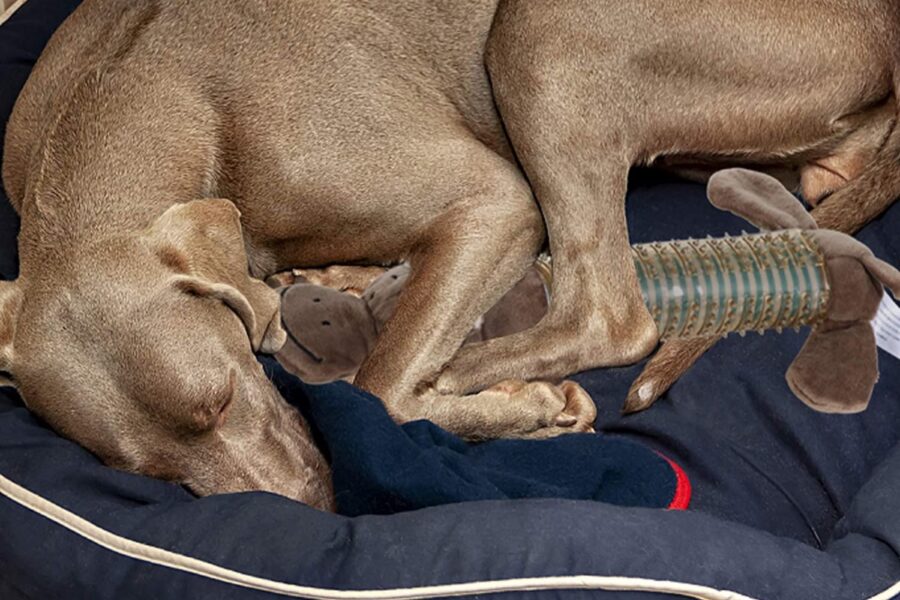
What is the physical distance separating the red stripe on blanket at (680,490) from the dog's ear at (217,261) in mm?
973

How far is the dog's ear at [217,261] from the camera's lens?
235cm

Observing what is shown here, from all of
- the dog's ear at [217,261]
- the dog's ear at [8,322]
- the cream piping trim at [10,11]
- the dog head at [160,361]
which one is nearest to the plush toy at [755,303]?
the dog's ear at [217,261]

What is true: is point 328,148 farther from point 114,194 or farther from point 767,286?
point 767,286

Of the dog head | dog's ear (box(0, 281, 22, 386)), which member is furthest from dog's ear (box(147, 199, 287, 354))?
dog's ear (box(0, 281, 22, 386))

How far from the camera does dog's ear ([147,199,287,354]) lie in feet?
7.70

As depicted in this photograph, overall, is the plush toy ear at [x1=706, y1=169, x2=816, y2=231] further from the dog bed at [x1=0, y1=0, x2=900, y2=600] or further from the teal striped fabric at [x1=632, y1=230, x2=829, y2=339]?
the dog bed at [x1=0, y1=0, x2=900, y2=600]

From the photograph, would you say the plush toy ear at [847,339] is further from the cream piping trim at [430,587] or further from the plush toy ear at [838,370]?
the cream piping trim at [430,587]

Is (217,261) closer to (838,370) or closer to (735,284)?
(735,284)

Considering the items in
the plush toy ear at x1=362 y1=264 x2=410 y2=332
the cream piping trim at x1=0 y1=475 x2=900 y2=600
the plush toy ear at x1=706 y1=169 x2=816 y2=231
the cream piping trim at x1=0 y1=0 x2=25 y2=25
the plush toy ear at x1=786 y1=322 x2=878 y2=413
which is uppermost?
the cream piping trim at x1=0 y1=0 x2=25 y2=25

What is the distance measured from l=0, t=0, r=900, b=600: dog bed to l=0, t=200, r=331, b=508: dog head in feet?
0.29

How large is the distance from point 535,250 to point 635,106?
0.47 m

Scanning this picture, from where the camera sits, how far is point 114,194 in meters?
2.52

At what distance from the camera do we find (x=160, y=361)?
2207 mm

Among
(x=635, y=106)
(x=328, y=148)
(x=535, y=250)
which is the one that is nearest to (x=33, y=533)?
(x=328, y=148)
